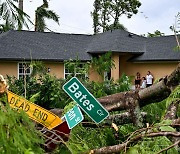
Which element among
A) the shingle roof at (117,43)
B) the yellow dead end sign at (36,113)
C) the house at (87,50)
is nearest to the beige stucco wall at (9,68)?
the house at (87,50)

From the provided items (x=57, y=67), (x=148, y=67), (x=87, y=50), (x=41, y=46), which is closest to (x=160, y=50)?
(x=148, y=67)

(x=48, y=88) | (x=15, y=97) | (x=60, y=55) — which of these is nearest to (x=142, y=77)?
(x=60, y=55)

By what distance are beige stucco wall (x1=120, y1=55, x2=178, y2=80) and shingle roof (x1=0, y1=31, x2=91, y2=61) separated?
6.89ft

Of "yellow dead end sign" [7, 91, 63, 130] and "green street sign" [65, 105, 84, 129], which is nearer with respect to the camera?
"green street sign" [65, 105, 84, 129]

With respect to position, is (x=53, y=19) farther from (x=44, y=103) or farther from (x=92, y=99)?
(x=92, y=99)

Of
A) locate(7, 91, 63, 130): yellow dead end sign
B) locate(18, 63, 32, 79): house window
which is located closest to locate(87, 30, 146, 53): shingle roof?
locate(18, 63, 32, 79): house window

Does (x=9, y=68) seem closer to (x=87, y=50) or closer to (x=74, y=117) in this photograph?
(x=87, y=50)

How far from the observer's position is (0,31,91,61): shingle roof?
67.7 feet

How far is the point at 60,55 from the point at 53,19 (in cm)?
230

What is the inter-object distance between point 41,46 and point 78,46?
240 cm

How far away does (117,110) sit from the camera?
3598 millimetres

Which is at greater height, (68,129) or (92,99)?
(92,99)

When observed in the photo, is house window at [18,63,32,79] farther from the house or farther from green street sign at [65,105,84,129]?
green street sign at [65,105,84,129]

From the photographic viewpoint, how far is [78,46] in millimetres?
23391
